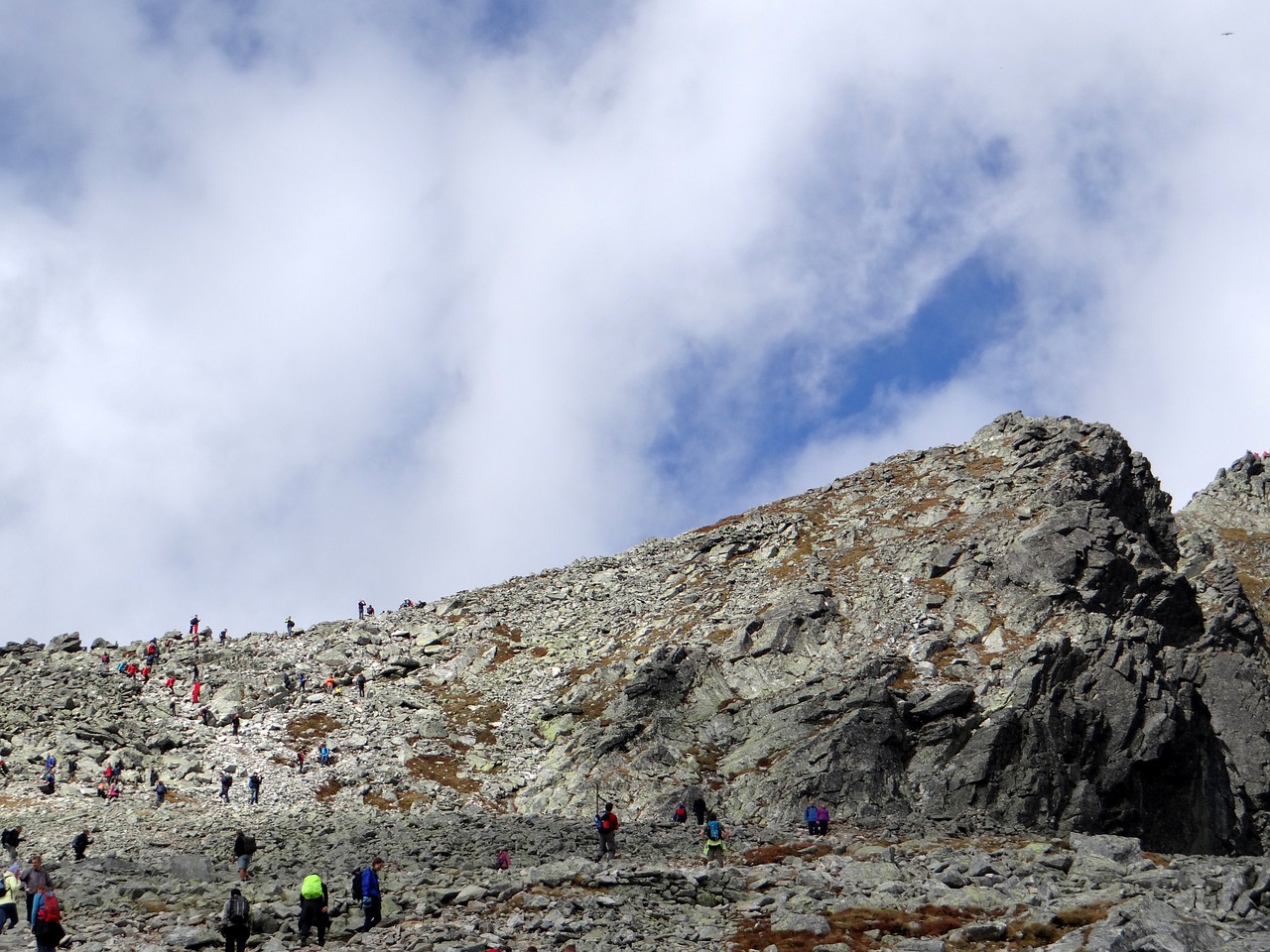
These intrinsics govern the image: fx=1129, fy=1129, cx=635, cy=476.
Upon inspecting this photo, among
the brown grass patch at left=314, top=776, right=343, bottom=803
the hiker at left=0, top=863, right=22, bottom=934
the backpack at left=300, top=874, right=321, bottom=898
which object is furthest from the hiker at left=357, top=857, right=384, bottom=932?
the brown grass patch at left=314, top=776, right=343, bottom=803

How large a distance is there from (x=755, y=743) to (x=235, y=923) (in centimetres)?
3872

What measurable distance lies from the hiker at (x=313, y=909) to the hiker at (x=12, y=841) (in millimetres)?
24613

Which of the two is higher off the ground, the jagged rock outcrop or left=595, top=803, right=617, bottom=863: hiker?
the jagged rock outcrop

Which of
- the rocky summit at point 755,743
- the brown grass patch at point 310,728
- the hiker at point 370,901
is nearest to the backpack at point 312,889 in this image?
the rocky summit at point 755,743

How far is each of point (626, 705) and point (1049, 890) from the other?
4027cm

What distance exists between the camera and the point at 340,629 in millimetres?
96500

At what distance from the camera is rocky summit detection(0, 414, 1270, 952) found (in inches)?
1406

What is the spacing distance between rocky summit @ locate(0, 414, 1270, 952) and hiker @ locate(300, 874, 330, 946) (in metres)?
1.09

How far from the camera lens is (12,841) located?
50.8 meters

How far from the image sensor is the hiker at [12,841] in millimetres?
50622

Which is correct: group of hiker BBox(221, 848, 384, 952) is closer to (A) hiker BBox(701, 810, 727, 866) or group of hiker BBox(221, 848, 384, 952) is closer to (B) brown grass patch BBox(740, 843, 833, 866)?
(A) hiker BBox(701, 810, 727, 866)

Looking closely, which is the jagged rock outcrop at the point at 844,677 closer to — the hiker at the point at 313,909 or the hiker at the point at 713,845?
the hiker at the point at 713,845

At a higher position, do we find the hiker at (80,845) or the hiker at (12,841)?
the hiker at (12,841)

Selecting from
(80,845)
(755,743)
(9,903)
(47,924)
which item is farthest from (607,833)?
(80,845)
